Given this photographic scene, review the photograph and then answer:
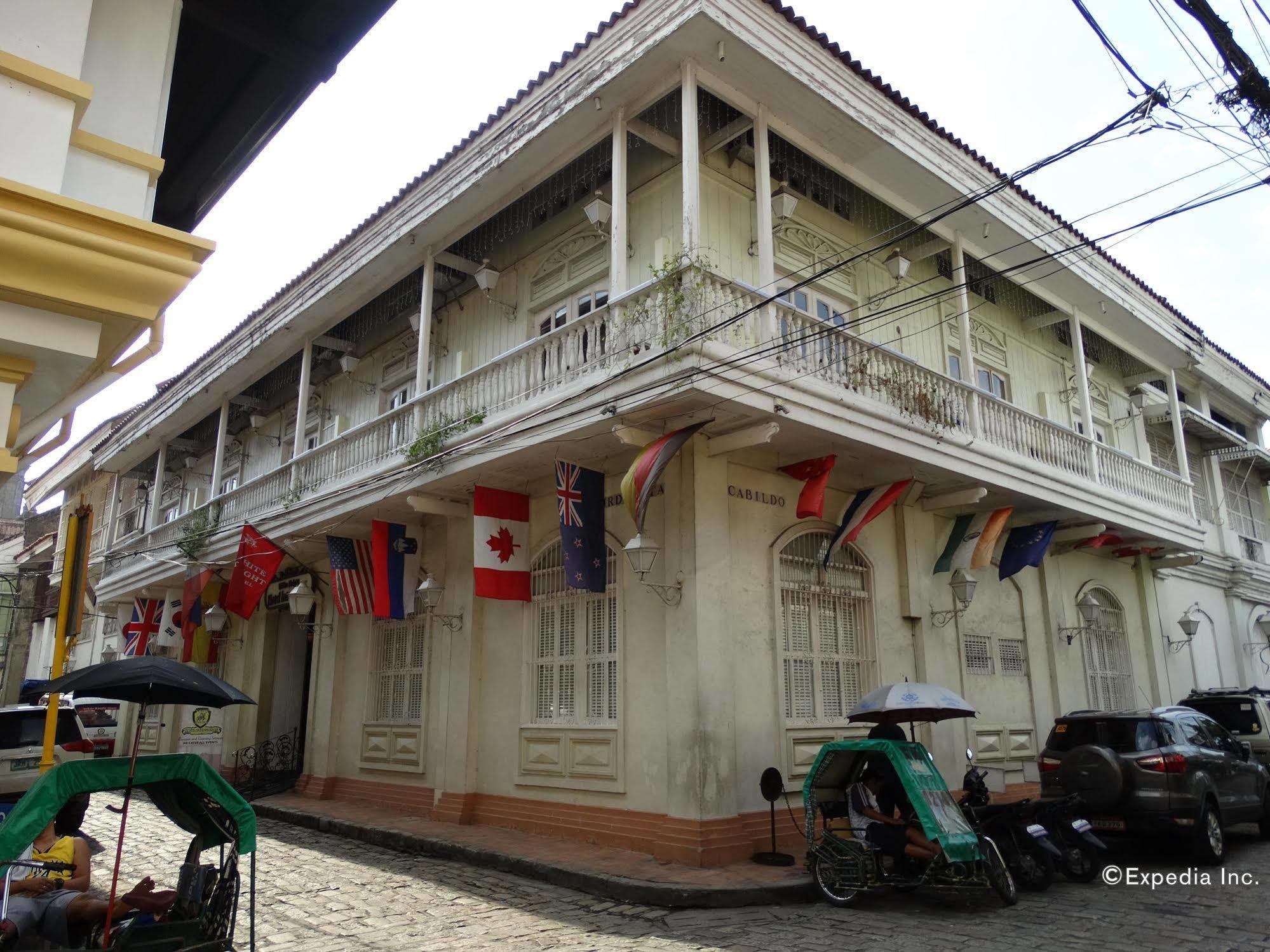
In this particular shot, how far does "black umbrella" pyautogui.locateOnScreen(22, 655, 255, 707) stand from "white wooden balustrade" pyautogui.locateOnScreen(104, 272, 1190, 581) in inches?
193

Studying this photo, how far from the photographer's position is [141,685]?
20.9 ft

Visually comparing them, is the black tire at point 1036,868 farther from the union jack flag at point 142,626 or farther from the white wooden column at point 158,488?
the white wooden column at point 158,488

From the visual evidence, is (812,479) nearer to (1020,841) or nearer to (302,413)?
(1020,841)

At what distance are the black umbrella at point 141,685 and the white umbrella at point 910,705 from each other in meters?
5.79

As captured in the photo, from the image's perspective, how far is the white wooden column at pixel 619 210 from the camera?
32.7 feet

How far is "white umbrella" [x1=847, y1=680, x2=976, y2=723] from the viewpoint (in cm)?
907

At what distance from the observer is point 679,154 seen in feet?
37.1

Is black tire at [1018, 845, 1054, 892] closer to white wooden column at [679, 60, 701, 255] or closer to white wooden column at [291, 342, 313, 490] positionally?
white wooden column at [679, 60, 701, 255]

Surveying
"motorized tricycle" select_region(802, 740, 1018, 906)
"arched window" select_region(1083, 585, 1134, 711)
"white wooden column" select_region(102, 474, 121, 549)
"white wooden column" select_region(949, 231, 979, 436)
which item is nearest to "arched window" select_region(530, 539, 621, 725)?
"motorized tricycle" select_region(802, 740, 1018, 906)

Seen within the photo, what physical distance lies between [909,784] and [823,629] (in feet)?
13.2

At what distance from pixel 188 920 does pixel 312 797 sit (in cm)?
1111

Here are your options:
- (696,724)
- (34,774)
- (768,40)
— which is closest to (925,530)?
(696,724)

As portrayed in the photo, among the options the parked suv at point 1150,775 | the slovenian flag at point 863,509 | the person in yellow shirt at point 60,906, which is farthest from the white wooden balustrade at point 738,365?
the person in yellow shirt at point 60,906

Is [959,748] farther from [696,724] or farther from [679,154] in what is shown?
[679,154]
